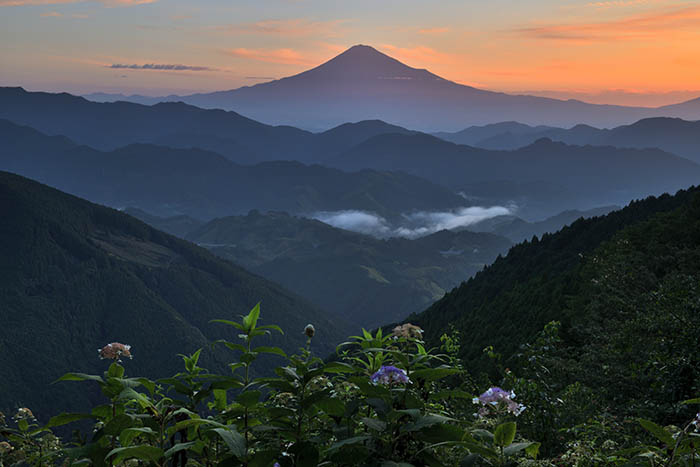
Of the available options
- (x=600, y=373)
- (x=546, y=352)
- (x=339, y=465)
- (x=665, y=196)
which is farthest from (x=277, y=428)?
(x=665, y=196)

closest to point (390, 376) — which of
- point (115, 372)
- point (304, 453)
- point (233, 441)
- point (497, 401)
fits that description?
point (304, 453)

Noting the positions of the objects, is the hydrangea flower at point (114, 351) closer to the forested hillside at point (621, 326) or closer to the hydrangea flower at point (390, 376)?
the hydrangea flower at point (390, 376)

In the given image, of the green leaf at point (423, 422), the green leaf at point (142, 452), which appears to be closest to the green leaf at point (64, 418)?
the green leaf at point (142, 452)

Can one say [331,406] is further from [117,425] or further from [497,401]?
[497,401]

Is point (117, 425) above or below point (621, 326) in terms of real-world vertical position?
above

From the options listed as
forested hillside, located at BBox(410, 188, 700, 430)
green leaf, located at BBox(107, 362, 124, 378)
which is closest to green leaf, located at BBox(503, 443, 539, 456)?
green leaf, located at BBox(107, 362, 124, 378)

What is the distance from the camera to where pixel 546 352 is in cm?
1159

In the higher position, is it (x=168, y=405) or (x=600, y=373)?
(x=168, y=405)

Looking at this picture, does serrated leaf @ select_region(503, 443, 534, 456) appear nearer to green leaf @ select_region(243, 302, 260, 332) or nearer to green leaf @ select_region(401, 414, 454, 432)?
green leaf @ select_region(401, 414, 454, 432)

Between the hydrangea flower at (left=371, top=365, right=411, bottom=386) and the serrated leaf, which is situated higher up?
the hydrangea flower at (left=371, top=365, right=411, bottom=386)

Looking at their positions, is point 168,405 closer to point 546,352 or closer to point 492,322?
point 546,352

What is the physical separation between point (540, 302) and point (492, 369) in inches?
816

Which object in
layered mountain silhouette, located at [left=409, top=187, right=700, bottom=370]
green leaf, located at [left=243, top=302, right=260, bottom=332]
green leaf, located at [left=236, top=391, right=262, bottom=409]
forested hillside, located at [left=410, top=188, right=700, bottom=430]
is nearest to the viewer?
green leaf, located at [left=236, top=391, right=262, bottom=409]

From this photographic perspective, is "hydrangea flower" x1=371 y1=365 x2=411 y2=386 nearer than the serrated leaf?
No
